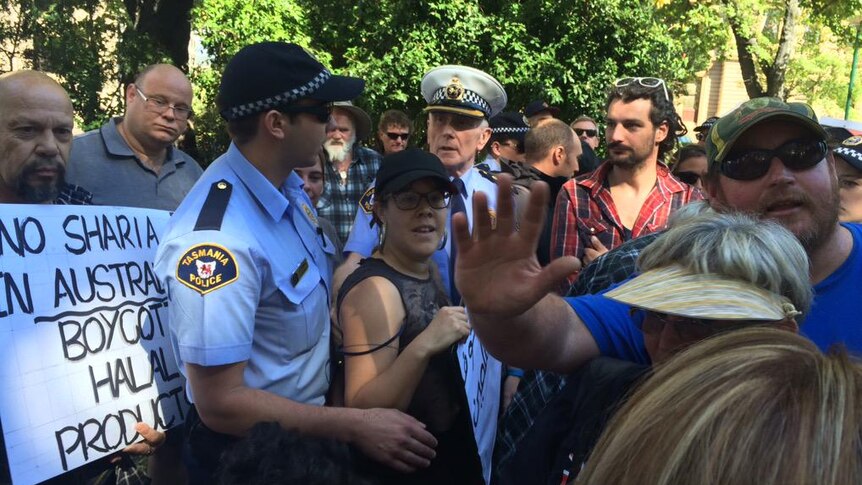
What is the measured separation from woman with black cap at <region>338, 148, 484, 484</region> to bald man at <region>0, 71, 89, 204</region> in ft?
3.88

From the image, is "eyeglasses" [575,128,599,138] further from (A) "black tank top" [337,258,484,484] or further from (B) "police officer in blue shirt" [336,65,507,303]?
(A) "black tank top" [337,258,484,484]

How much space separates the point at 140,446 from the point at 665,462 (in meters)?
1.97

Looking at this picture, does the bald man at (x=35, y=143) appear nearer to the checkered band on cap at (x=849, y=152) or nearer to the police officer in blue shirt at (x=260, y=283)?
the police officer in blue shirt at (x=260, y=283)

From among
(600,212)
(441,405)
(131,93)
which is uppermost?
(131,93)

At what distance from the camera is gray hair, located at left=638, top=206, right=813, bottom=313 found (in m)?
1.37

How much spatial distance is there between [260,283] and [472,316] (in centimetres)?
67

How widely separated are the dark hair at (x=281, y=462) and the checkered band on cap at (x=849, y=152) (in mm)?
3214

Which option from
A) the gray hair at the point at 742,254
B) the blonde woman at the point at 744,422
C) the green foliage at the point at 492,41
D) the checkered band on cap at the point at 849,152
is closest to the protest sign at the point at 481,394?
the gray hair at the point at 742,254

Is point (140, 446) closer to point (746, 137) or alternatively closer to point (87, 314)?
point (87, 314)

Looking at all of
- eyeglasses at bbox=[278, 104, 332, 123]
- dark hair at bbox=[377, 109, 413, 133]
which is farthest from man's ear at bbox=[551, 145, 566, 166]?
eyeglasses at bbox=[278, 104, 332, 123]

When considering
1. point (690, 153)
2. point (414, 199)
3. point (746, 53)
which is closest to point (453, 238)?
point (414, 199)

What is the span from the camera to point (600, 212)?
348 cm

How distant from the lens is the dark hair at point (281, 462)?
1.36 metres

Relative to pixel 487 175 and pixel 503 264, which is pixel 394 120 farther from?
pixel 503 264
